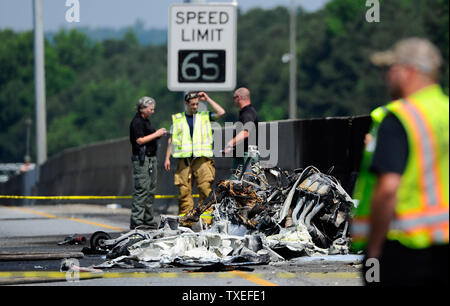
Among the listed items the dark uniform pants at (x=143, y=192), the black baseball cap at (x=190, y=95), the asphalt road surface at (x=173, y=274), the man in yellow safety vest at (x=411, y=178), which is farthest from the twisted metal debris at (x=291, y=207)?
the man in yellow safety vest at (x=411, y=178)

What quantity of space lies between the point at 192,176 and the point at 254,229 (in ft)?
12.6

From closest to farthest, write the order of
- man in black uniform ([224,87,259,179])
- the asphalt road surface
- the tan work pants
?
the asphalt road surface
man in black uniform ([224,87,259,179])
the tan work pants

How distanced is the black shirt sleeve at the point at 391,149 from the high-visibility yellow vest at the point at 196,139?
10.1 metres

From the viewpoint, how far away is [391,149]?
4977 millimetres

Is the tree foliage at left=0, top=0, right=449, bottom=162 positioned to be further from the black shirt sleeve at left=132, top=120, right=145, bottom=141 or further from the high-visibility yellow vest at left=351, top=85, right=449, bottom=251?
the high-visibility yellow vest at left=351, top=85, right=449, bottom=251

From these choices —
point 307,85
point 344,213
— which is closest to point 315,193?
point 344,213

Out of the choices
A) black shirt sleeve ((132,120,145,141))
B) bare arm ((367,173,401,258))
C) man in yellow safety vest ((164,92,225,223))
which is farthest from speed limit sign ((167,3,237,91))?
bare arm ((367,173,401,258))

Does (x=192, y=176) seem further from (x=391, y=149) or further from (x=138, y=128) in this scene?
(x=391, y=149)

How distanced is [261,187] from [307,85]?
106m

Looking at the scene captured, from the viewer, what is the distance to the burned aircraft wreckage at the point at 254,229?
10516 mm

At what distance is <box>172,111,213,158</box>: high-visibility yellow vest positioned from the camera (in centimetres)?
1512

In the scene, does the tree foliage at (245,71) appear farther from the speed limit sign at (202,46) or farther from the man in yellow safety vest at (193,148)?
the speed limit sign at (202,46)
